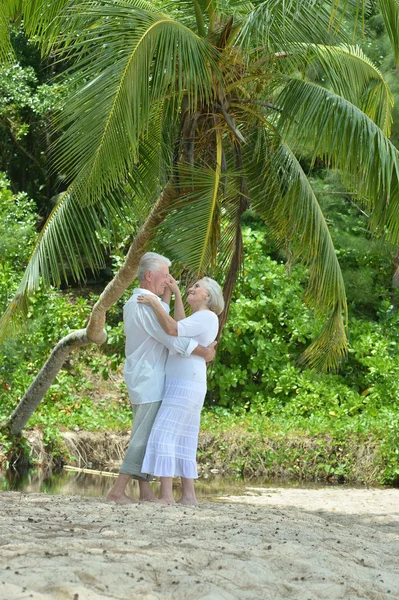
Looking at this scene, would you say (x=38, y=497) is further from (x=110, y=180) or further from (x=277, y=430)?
(x=277, y=430)

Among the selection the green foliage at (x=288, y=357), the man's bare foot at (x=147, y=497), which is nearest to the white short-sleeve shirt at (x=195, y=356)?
the man's bare foot at (x=147, y=497)

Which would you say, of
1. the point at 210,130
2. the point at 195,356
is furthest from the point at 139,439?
the point at 210,130

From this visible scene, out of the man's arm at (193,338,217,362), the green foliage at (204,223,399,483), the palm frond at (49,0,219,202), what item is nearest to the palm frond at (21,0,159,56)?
the palm frond at (49,0,219,202)

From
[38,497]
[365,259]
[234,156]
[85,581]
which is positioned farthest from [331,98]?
[365,259]

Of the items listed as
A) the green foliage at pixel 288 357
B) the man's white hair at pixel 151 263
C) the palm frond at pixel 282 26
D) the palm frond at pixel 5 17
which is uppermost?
the palm frond at pixel 282 26

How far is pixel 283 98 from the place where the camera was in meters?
8.09

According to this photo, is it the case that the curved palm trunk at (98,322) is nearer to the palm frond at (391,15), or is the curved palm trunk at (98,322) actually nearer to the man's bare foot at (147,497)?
the palm frond at (391,15)

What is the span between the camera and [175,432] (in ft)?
21.1

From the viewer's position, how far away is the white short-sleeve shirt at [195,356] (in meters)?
6.41

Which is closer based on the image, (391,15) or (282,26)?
(391,15)

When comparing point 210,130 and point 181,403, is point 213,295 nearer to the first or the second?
point 181,403

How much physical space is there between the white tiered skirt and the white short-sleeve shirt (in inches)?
2.0

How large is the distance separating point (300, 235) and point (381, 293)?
7512 mm

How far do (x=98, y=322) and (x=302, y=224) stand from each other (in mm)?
2636
